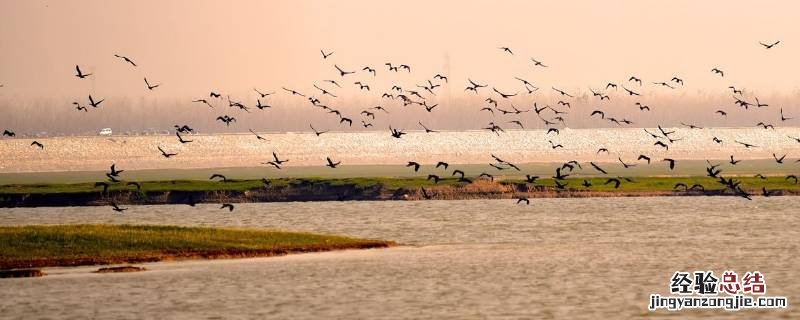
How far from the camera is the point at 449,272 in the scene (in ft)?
230

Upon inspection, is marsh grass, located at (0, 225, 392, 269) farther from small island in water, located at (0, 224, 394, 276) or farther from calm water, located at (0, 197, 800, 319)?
calm water, located at (0, 197, 800, 319)

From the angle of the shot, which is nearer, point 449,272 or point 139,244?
point 449,272

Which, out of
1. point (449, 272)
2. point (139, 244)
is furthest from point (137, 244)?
point (449, 272)

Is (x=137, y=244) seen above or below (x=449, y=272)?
above

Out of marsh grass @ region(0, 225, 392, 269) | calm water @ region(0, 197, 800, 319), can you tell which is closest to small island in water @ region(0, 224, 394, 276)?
marsh grass @ region(0, 225, 392, 269)

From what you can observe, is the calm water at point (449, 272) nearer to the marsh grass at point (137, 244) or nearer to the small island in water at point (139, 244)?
the small island in water at point (139, 244)

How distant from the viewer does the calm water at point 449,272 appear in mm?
57156

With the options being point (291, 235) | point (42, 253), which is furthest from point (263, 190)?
point (42, 253)

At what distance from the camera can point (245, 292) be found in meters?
61.9

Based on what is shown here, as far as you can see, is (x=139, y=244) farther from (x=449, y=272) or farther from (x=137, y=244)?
(x=449, y=272)

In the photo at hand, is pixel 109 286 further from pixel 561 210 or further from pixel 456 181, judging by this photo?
pixel 456 181

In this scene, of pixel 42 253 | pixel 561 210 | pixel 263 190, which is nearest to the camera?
pixel 42 253

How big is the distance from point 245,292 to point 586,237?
115 feet

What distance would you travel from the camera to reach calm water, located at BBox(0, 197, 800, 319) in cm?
5716
